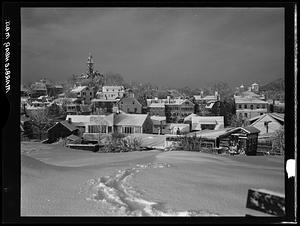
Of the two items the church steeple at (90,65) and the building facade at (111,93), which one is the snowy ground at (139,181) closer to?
the building facade at (111,93)

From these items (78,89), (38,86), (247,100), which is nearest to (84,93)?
(78,89)

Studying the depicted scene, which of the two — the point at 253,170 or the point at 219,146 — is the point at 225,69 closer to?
the point at 219,146

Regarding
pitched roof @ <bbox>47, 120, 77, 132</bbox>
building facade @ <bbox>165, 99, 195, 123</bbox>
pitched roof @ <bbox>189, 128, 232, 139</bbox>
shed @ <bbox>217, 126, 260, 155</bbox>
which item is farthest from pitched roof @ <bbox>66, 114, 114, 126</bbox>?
shed @ <bbox>217, 126, 260, 155</bbox>

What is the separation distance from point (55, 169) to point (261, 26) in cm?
163

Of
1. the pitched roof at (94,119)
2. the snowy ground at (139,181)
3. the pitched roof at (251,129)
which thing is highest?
the pitched roof at (94,119)

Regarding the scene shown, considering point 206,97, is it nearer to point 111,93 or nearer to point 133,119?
point 133,119

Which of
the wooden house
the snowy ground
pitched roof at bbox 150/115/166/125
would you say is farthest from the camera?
pitched roof at bbox 150/115/166/125

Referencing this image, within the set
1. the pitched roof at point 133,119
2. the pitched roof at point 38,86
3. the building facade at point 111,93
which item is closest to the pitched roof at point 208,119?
the pitched roof at point 133,119

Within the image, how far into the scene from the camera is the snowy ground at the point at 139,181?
1849 mm

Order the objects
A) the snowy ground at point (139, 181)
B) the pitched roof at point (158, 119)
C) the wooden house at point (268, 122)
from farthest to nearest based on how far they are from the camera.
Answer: the pitched roof at point (158, 119) → the wooden house at point (268, 122) → the snowy ground at point (139, 181)

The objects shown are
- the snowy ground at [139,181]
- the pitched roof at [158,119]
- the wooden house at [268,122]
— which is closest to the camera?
the snowy ground at [139,181]

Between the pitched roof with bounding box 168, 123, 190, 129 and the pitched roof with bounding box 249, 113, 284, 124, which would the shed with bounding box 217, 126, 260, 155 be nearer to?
the pitched roof with bounding box 249, 113, 284, 124

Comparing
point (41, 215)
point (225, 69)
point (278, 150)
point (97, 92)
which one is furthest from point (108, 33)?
point (278, 150)

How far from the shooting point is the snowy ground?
1.85 meters
